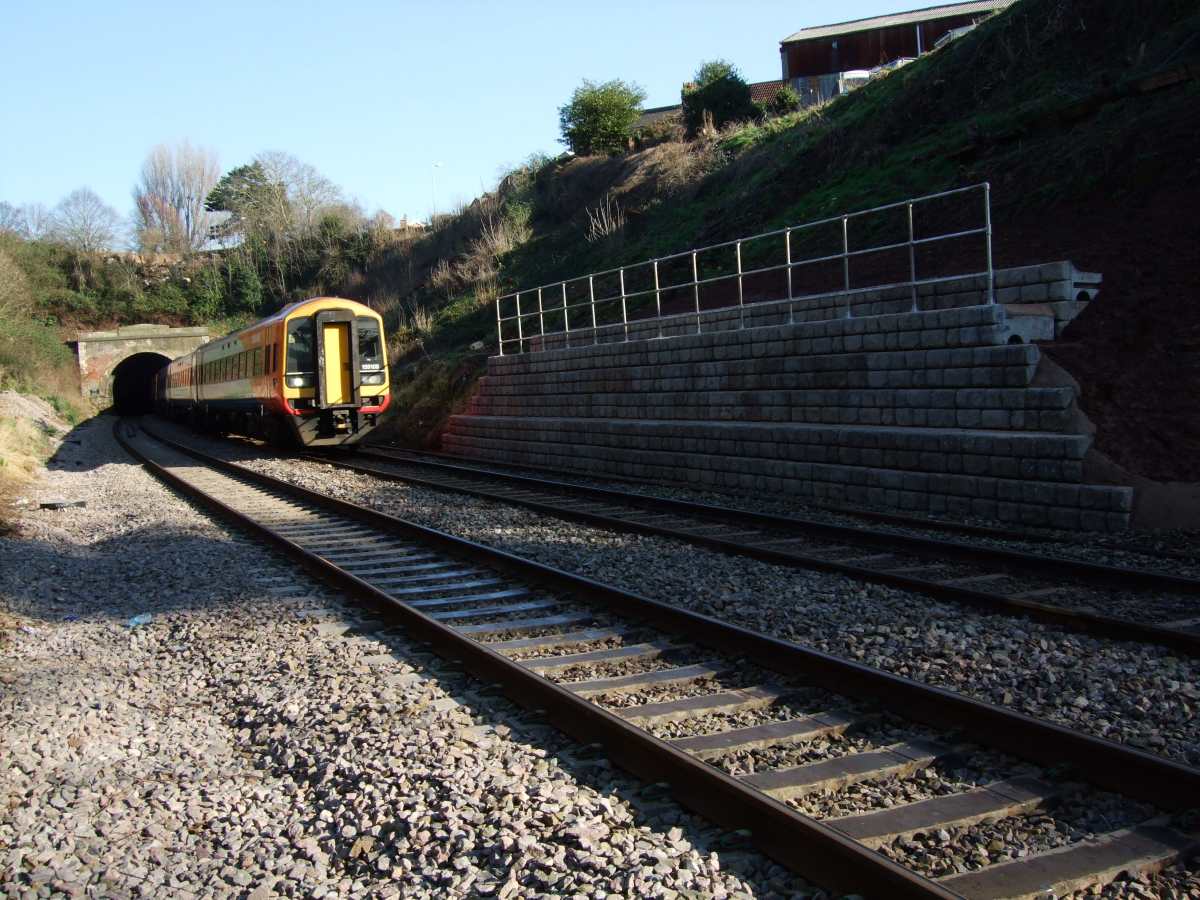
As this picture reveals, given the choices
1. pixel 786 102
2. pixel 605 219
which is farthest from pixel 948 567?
pixel 786 102

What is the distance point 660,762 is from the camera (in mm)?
4035

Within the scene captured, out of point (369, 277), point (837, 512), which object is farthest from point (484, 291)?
point (837, 512)

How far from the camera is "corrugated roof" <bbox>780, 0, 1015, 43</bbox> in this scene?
38.3m

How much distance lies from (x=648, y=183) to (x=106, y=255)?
47.2 meters

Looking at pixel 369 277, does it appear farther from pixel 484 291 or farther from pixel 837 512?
pixel 837 512

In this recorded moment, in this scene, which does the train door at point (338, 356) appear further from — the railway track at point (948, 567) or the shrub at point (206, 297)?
the shrub at point (206, 297)

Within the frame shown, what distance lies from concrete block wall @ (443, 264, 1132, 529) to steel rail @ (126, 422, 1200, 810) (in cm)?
461

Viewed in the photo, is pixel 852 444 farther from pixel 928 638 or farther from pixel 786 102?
pixel 786 102

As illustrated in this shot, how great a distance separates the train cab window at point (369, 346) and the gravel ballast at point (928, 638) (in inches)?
441

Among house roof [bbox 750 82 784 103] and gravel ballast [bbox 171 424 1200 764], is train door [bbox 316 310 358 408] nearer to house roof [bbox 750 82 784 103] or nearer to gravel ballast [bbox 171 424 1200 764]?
gravel ballast [bbox 171 424 1200 764]

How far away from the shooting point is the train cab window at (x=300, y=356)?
19.5 metres

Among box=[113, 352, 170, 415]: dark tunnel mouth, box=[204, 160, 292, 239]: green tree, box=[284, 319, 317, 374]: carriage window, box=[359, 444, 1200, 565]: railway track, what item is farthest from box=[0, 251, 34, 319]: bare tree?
box=[359, 444, 1200, 565]: railway track

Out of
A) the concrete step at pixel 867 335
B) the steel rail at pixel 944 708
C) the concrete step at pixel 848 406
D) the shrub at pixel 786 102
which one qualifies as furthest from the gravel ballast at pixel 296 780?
the shrub at pixel 786 102

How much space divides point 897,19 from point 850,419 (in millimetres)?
34150
